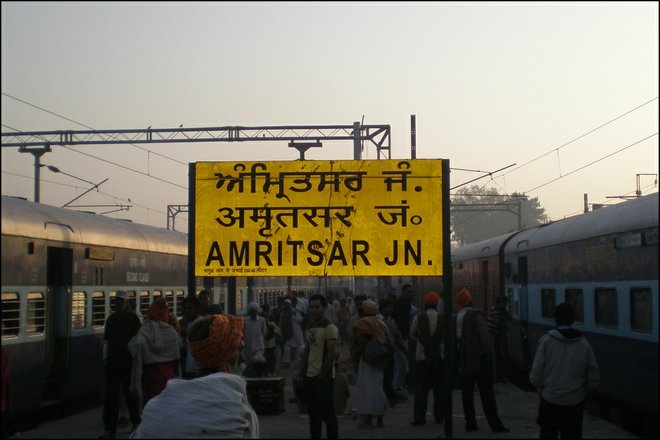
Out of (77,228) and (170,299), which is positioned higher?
(77,228)

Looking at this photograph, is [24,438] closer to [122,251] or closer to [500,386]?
[122,251]

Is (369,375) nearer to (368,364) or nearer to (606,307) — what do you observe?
(368,364)

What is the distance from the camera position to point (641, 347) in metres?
11.3

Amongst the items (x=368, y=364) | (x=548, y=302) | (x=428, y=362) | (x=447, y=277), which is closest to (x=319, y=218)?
(x=447, y=277)

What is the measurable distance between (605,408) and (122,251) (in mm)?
8605

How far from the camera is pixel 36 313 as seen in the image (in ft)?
43.0

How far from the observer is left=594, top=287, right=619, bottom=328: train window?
1257cm

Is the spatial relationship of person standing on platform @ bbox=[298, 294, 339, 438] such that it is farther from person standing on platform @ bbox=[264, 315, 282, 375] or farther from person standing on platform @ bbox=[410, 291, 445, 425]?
person standing on platform @ bbox=[264, 315, 282, 375]

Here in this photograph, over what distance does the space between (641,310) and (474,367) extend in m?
2.14

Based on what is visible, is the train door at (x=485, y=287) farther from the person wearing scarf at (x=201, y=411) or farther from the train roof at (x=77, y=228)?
the person wearing scarf at (x=201, y=411)

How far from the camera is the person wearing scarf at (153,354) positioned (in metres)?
11.1

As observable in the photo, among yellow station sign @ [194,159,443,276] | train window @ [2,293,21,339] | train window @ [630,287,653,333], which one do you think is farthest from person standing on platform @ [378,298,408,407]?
train window @ [2,293,21,339]

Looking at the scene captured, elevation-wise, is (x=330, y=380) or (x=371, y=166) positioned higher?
(x=371, y=166)

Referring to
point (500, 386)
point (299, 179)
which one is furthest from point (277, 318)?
point (299, 179)
